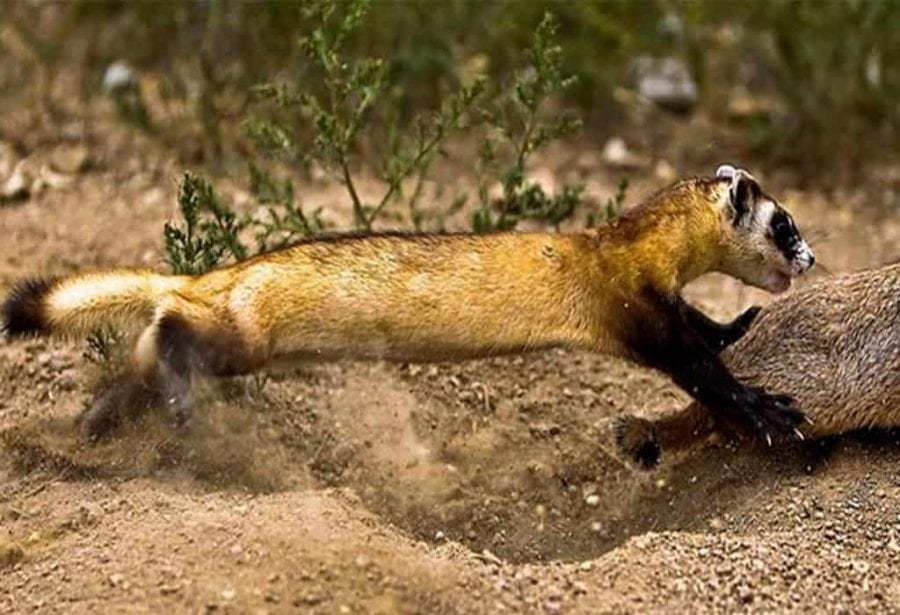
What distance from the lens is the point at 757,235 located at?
20.0 ft

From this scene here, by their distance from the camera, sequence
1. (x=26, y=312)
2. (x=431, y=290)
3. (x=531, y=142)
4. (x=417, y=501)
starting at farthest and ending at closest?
(x=531, y=142), (x=417, y=501), (x=431, y=290), (x=26, y=312)

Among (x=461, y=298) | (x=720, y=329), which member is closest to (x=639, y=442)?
(x=720, y=329)

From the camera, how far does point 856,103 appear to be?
981cm

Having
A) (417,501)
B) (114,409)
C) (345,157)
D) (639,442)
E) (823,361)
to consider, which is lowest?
(417,501)

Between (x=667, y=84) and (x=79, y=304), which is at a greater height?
(x=79, y=304)

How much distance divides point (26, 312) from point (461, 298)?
4.55 ft

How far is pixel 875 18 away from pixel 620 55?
58.6 inches

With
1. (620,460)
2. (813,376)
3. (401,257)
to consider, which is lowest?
(620,460)

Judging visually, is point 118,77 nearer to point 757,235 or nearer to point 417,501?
→ point 417,501

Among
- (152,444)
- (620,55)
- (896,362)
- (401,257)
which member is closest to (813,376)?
(896,362)

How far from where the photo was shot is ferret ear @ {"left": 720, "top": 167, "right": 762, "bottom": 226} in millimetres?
6055

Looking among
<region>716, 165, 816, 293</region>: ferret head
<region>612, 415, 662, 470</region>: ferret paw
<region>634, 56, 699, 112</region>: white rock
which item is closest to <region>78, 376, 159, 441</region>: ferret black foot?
<region>612, 415, 662, 470</region>: ferret paw

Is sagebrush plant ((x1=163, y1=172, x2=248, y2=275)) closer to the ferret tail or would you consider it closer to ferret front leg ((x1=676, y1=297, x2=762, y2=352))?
the ferret tail

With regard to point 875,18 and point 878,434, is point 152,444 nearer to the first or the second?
point 878,434
